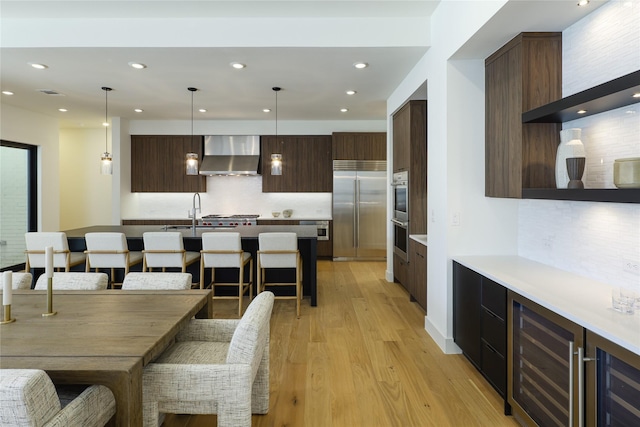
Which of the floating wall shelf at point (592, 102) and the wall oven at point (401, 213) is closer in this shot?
the floating wall shelf at point (592, 102)

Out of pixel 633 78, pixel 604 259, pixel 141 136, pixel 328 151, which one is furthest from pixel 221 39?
pixel 141 136

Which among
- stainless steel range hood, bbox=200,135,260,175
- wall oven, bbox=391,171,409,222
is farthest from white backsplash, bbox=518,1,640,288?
stainless steel range hood, bbox=200,135,260,175

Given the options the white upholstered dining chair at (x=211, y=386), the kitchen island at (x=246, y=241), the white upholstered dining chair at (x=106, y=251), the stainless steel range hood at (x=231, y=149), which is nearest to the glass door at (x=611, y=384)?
the white upholstered dining chair at (x=211, y=386)

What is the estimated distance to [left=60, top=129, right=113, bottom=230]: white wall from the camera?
805 cm

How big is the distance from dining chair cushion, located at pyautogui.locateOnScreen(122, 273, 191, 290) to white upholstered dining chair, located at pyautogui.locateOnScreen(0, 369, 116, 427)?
107cm

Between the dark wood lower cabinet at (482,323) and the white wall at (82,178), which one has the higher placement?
the white wall at (82,178)

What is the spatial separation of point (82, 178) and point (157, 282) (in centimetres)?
681

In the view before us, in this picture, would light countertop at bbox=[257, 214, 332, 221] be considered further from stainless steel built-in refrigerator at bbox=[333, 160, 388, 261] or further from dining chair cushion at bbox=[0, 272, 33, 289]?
dining chair cushion at bbox=[0, 272, 33, 289]

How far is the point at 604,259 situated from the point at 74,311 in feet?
9.81

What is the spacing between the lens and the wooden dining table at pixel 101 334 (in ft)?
4.73

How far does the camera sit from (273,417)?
2.32 m

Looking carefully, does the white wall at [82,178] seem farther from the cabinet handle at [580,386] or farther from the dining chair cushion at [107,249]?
the cabinet handle at [580,386]

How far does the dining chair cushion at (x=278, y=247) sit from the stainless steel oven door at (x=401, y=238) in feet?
4.75

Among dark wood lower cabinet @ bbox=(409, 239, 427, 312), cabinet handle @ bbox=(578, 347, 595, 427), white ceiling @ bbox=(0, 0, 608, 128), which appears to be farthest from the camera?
dark wood lower cabinet @ bbox=(409, 239, 427, 312)
